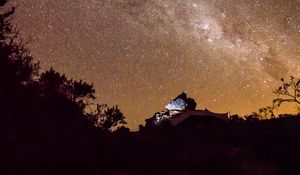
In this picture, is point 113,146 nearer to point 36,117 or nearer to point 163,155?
point 163,155

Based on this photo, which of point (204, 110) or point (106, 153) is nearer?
point (106, 153)

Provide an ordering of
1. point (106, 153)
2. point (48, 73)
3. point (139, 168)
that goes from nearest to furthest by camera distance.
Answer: point (139, 168) → point (106, 153) → point (48, 73)

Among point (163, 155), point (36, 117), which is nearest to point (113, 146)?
point (163, 155)

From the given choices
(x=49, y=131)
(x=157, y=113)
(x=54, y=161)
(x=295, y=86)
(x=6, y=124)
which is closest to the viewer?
(x=54, y=161)

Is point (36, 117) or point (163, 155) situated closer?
point (163, 155)

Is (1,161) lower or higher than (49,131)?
lower

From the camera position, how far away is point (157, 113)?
3944 cm

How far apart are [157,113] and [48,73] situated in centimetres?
1257

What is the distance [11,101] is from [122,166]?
8.63 m

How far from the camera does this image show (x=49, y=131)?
20578 millimetres

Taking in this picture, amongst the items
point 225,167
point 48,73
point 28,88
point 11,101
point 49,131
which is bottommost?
point 225,167

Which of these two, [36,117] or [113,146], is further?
[36,117]

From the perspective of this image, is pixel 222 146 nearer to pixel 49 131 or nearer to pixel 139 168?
pixel 139 168

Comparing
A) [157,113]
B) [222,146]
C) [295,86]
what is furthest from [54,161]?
[295,86]
